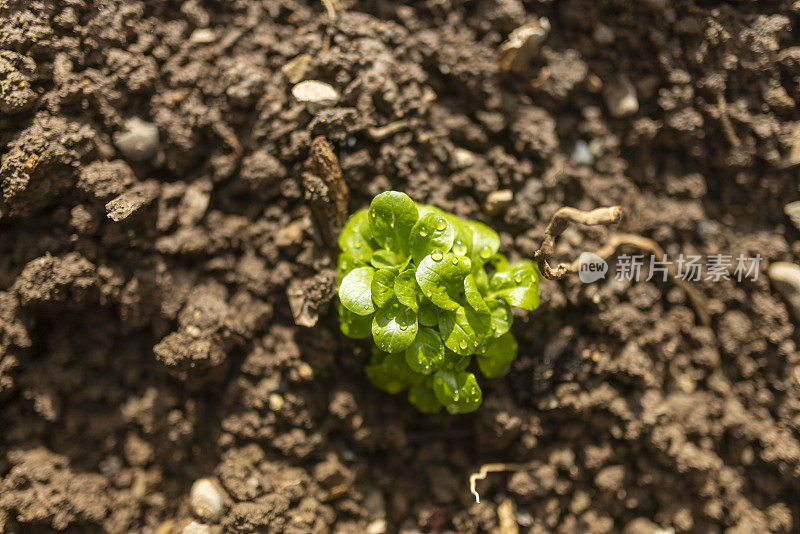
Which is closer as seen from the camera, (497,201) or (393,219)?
(393,219)

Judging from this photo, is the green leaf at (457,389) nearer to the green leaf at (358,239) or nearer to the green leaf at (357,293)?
the green leaf at (357,293)

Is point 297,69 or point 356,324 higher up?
point 297,69

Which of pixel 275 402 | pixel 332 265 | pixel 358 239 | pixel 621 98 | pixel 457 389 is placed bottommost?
pixel 275 402

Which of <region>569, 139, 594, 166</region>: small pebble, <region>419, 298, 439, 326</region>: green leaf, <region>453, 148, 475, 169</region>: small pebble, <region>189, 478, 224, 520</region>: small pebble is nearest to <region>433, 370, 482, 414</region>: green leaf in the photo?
<region>419, 298, 439, 326</region>: green leaf

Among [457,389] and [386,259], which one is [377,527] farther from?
[386,259]

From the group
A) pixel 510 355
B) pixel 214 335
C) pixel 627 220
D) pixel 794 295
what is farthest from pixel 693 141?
pixel 214 335

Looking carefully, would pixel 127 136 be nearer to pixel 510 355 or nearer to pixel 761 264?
pixel 510 355

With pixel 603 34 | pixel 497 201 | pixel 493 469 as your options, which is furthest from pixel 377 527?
pixel 603 34
